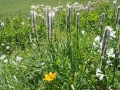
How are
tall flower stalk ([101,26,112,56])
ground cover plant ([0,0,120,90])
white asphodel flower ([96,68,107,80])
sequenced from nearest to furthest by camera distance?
tall flower stalk ([101,26,112,56]) → white asphodel flower ([96,68,107,80]) → ground cover plant ([0,0,120,90])

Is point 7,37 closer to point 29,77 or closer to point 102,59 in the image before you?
point 29,77

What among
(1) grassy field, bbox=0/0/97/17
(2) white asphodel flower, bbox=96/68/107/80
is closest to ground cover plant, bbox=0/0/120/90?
(2) white asphodel flower, bbox=96/68/107/80

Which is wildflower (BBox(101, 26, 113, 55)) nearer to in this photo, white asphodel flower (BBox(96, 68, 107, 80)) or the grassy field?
white asphodel flower (BBox(96, 68, 107, 80))

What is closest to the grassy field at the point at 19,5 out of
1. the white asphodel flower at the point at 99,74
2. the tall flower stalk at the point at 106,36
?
the white asphodel flower at the point at 99,74

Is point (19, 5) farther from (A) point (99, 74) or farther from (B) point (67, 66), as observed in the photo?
(A) point (99, 74)

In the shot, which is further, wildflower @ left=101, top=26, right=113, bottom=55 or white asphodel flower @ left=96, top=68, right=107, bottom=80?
white asphodel flower @ left=96, top=68, right=107, bottom=80

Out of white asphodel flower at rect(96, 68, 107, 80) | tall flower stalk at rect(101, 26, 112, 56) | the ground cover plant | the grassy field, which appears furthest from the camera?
the grassy field

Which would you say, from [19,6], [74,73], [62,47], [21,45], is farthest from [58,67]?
[19,6]

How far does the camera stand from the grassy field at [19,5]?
67.3 feet

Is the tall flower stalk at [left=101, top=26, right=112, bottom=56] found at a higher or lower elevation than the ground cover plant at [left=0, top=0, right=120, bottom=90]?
higher

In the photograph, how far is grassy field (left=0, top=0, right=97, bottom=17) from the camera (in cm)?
2052

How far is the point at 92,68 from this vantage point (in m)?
4.99

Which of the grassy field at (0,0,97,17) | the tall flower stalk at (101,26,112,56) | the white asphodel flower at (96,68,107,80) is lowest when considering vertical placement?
the white asphodel flower at (96,68,107,80)

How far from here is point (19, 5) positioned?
2288 cm
